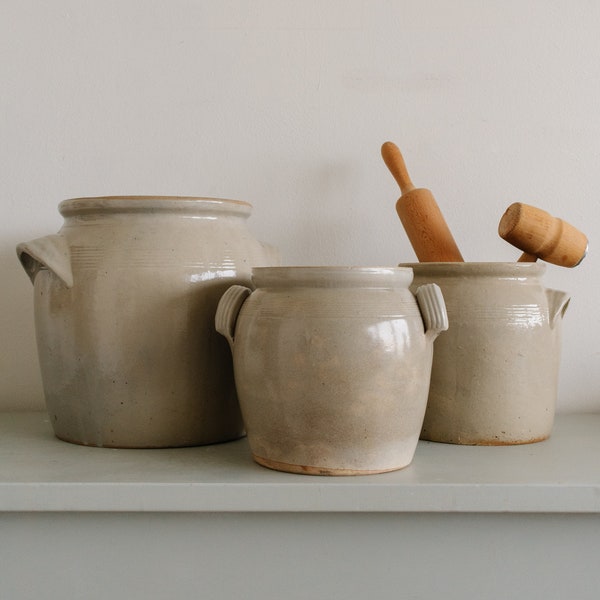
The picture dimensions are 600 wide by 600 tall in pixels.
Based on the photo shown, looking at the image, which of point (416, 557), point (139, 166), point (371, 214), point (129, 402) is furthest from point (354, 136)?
point (416, 557)

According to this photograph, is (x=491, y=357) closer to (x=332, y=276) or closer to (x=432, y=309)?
(x=432, y=309)

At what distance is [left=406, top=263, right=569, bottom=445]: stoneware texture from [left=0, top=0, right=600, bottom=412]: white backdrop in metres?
0.24

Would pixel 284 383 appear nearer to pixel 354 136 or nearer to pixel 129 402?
pixel 129 402

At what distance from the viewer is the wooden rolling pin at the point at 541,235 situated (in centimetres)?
95

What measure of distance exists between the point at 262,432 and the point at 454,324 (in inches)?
9.8

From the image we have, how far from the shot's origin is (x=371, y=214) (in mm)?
1169

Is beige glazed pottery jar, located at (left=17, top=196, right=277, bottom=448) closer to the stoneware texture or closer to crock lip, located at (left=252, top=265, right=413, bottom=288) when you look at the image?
crock lip, located at (left=252, top=265, right=413, bottom=288)

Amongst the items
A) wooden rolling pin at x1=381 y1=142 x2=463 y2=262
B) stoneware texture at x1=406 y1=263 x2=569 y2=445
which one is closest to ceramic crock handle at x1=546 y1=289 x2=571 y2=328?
stoneware texture at x1=406 y1=263 x2=569 y2=445

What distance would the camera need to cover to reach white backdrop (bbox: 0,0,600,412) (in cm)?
116

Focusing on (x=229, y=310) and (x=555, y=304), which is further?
(x=555, y=304)

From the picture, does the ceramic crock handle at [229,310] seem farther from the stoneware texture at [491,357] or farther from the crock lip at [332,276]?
the stoneware texture at [491,357]

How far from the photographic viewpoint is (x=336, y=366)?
77 cm

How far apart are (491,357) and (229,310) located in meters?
0.29

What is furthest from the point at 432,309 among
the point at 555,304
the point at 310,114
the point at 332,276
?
the point at 310,114
